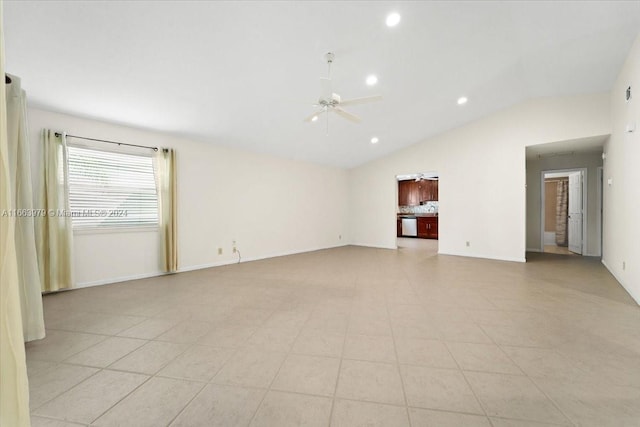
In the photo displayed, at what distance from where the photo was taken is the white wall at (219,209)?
12.5ft

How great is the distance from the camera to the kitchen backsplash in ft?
35.5

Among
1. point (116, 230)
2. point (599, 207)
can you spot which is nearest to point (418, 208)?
point (599, 207)

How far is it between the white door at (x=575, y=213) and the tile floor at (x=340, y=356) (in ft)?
12.5

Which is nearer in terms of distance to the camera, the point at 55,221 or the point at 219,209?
the point at 55,221

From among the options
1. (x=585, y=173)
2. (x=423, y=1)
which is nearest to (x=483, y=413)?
(x=423, y=1)

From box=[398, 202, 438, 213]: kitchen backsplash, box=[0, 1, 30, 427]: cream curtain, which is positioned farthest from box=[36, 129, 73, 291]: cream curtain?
box=[398, 202, 438, 213]: kitchen backsplash

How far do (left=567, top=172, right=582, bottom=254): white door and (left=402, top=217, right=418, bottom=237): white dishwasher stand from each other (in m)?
4.64

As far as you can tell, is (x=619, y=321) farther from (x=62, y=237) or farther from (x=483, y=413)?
(x=62, y=237)

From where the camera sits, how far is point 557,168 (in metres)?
6.39

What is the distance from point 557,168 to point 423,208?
16.4 feet

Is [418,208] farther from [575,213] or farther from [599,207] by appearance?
[599,207]

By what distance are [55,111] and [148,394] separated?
4021 millimetres

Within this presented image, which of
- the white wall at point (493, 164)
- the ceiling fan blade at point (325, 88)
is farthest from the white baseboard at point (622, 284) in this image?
the ceiling fan blade at point (325, 88)

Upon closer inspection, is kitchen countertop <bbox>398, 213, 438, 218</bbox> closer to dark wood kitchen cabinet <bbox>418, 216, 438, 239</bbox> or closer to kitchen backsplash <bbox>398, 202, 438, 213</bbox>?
dark wood kitchen cabinet <bbox>418, 216, 438, 239</bbox>
